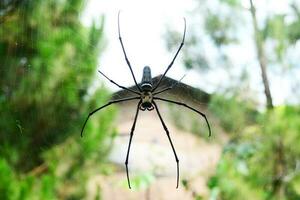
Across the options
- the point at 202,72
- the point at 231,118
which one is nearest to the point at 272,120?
the point at 231,118

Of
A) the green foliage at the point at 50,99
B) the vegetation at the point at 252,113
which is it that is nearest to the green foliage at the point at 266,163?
the vegetation at the point at 252,113

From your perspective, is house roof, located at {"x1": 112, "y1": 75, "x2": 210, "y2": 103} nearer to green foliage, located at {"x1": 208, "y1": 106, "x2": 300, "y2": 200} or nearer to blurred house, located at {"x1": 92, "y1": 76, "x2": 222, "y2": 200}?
green foliage, located at {"x1": 208, "y1": 106, "x2": 300, "y2": 200}

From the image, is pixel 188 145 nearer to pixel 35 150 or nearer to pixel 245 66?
pixel 245 66

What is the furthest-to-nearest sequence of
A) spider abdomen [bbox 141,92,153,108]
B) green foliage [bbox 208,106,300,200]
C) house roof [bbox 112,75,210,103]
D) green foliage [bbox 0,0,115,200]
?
green foliage [bbox 208,106,300,200], green foliage [bbox 0,0,115,200], spider abdomen [bbox 141,92,153,108], house roof [bbox 112,75,210,103]

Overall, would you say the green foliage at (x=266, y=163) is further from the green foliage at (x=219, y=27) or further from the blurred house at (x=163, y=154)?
the green foliage at (x=219, y=27)

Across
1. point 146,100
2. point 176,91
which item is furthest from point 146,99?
point 176,91

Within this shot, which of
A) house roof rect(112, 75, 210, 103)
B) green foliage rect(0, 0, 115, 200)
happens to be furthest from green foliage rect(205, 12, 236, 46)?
house roof rect(112, 75, 210, 103)
